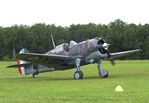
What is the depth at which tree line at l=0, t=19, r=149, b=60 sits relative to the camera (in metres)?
110

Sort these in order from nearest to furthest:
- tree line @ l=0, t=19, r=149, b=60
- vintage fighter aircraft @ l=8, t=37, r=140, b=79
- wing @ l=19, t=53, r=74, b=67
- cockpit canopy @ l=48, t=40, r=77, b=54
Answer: wing @ l=19, t=53, r=74, b=67, vintage fighter aircraft @ l=8, t=37, r=140, b=79, cockpit canopy @ l=48, t=40, r=77, b=54, tree line @ l=0, t=19, r=149, b=60

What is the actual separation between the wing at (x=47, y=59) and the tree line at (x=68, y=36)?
239 ft

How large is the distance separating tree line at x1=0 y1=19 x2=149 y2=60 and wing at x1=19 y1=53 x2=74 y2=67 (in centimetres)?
7278

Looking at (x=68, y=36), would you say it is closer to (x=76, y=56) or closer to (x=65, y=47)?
(x=65, y=47)

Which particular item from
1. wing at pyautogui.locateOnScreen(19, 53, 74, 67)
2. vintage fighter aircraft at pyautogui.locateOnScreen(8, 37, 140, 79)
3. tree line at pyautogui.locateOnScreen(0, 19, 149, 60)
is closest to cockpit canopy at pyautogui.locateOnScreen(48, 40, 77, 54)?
vintage fighter aircraft at pyautogui.locateOnScreen(8, 37, 140, 79)

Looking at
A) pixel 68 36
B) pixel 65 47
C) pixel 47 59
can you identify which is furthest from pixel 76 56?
pixel 68 36

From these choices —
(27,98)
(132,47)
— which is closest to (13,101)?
(27,98)

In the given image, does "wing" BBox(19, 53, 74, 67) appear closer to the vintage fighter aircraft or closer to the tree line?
the vintage fighter aircraft

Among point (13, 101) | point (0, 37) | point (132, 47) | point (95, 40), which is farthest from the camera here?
point (0, 37)

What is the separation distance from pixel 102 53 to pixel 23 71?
662cm

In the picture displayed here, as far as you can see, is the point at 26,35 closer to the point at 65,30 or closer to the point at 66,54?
the point at 65,30

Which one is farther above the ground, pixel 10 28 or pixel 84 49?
pixel 10 28

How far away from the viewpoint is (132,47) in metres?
109

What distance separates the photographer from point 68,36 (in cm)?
12306
